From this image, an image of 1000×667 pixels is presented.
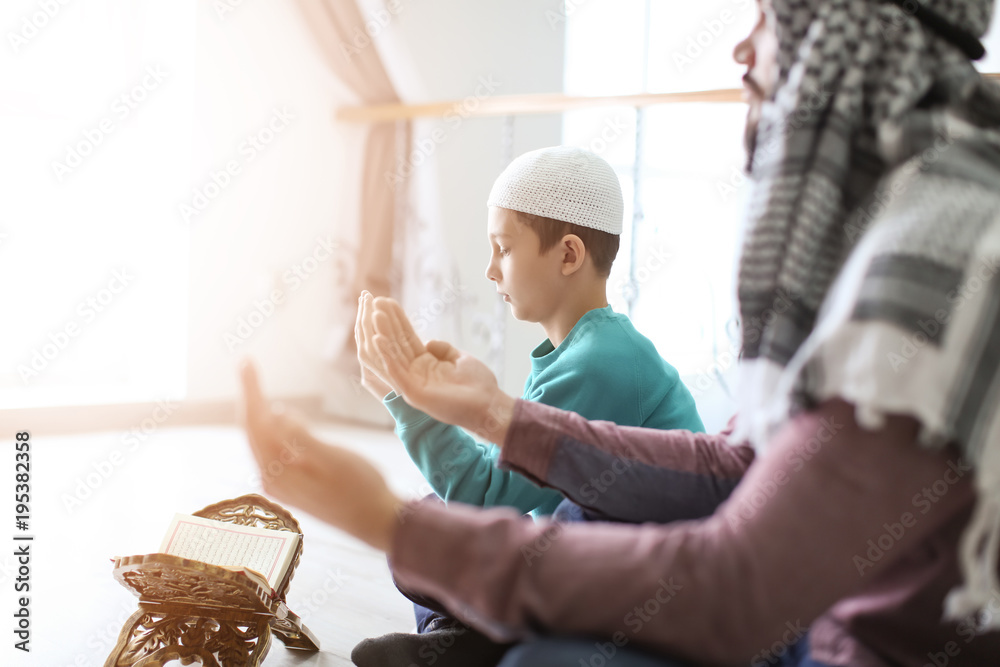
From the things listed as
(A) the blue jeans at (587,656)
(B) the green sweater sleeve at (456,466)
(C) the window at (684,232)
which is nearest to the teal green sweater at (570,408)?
(B) the green sweater sleeve at (456,466)

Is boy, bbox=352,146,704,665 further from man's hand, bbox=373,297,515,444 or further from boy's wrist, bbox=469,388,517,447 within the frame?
boy's wrist, bbox=469,388,517,447

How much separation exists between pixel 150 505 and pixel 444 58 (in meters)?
2.34

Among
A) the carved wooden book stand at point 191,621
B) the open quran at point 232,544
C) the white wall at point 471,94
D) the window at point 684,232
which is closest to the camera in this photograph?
the carved wooden book stand at point 191,621

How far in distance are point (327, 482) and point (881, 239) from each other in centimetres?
44

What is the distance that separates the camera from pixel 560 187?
4.67 ft

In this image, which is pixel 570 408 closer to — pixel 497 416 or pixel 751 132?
pixel 497 416

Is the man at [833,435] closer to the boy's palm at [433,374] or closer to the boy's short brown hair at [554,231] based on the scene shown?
the boy's palm at [433,374]

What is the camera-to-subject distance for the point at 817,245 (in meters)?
0.64

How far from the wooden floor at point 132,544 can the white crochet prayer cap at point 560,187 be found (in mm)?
533

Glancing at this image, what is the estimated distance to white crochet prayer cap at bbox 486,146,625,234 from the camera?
4.67 feet

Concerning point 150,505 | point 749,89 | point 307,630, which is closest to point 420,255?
point 150,505

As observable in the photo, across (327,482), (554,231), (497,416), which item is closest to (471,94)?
(554,231)

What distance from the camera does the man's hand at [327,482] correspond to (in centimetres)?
65

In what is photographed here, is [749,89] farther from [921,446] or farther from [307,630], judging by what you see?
[307,630]
